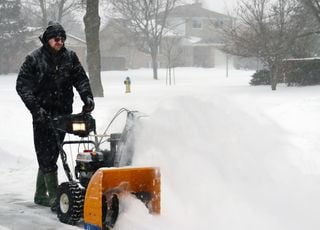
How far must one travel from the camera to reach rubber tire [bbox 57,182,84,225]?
5137 millimetres

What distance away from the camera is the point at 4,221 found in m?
5.64

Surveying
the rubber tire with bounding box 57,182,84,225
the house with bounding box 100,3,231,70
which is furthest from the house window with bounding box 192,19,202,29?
the rubber tire with bounding box 57,182,84,225

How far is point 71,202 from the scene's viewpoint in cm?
516

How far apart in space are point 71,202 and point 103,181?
68 cm

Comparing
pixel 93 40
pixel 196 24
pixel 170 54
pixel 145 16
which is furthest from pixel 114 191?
pixel 196 24

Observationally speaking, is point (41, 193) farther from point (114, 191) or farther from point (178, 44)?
point (178, 44)

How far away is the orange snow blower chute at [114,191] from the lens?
178 inches

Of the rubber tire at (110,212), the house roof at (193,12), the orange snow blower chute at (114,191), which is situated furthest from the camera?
the house roof at (193,12)

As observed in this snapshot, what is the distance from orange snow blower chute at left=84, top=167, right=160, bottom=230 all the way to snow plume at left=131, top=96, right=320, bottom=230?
0.53 ft

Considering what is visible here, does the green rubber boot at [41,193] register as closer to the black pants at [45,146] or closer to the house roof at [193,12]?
the black pants at [45,146]

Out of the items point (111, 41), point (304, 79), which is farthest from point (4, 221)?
point (111, 41)

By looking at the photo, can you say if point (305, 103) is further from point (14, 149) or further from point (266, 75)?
point (266, 75)

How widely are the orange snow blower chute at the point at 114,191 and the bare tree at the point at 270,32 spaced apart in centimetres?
2185

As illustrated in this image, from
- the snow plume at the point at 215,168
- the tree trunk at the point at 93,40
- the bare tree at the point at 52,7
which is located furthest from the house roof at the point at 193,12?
the snow plume at the point at 215,168
